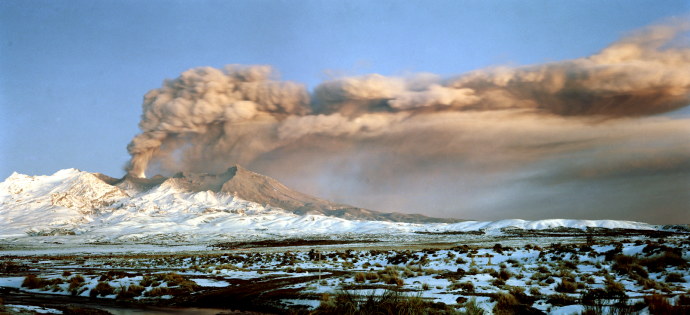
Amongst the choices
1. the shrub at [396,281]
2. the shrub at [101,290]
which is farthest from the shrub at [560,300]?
the shrub at [101,290]

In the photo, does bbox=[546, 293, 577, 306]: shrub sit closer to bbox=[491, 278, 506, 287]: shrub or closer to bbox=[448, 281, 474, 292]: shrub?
bbox=[448, 281, 474, 292]: shrub

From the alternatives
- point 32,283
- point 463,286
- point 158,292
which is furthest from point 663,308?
point 32,283

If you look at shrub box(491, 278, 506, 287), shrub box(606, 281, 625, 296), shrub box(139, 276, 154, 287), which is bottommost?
shrub box(139, 276, 154, 287)

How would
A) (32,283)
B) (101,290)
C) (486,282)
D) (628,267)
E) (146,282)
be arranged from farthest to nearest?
(32,283) → (146,282) → (101,290) → (628,267) → (486,282)

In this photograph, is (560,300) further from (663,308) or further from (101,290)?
(101,290)

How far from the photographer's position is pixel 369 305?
985cm

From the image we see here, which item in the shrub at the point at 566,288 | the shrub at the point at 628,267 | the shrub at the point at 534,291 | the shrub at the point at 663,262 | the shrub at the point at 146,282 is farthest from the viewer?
the shrub at the point at 146,282

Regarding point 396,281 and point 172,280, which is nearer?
point 396,281

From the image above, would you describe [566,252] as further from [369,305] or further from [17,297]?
[17,297]

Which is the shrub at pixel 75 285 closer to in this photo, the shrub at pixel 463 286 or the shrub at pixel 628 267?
the shrub at pixel 463 286

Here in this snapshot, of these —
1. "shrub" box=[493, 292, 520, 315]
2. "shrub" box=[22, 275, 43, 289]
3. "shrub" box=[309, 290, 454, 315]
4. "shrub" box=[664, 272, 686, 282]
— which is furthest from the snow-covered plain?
"shrub" box=[309, 290, 454, 315]

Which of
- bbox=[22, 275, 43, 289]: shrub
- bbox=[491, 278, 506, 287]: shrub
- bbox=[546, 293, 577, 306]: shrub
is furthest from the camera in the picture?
bbox=[22, 275, 43, 289]: shrub

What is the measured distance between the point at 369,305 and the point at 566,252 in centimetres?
1997

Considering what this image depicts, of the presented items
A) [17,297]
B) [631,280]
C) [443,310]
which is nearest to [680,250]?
[631,280]
